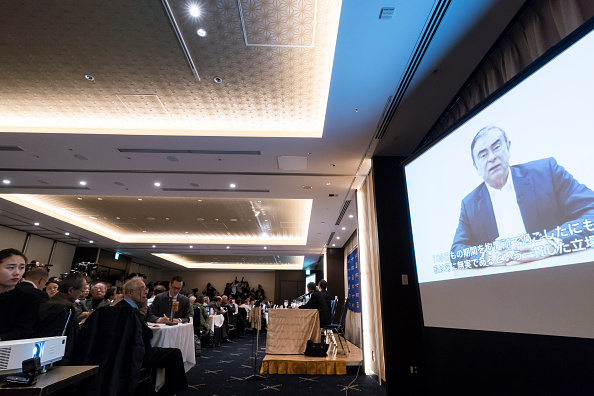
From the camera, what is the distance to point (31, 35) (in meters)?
3.21

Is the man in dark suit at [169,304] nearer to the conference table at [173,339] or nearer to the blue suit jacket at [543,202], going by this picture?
the conference table at [173,339]

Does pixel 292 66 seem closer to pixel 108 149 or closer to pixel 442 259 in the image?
pixel 442 259

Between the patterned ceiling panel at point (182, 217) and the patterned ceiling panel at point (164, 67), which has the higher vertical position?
the patterned ceiling panel at point (164, 67)

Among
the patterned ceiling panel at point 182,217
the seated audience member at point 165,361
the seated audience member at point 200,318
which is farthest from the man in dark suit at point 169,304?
the patterned ceiling panel at point 182,217

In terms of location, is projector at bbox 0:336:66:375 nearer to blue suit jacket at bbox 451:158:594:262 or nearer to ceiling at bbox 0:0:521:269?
blue suit jacket at bbox 451:158:594:262

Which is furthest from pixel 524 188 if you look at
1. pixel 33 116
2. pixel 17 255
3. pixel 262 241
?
pixel 262 241

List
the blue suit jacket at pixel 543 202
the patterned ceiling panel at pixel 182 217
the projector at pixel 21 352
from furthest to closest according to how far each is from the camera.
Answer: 1. the patterned ceiling panel at pixel 182 217
2. the blue suit jacket at pixel 543 202
3. the projector at pixel 21 352

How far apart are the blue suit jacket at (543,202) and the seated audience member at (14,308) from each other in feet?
9.65

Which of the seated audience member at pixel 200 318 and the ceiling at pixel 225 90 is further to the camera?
the seated audience member at pixel 200 318

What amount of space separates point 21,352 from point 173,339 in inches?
91.0

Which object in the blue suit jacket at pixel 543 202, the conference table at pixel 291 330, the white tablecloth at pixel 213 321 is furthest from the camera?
the white tablecloth at pixel 213 321

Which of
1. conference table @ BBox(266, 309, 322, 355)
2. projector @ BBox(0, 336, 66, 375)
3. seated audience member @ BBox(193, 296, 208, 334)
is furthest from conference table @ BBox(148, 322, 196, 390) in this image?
seated audience member @ BBox(193, 296, 208, 334)

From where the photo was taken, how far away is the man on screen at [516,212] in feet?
5.25

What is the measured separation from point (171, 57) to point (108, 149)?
2.31 m
